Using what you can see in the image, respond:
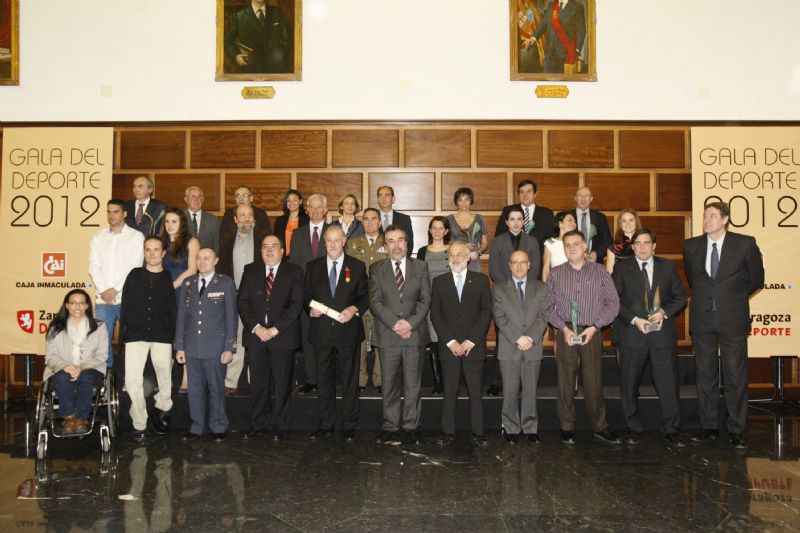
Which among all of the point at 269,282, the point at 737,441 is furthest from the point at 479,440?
the point at 269,282

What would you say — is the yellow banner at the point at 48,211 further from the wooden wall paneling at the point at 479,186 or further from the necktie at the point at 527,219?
the necktie at the point at 527,219

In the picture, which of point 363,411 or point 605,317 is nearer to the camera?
point 605,317


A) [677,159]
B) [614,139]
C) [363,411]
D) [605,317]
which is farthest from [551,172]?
[363,411]

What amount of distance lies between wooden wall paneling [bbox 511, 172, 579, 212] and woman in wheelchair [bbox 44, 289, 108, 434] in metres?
4.61

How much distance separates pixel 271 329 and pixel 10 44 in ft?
16.9

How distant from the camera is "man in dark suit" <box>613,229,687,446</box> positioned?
464 cm

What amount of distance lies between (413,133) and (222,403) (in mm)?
3795

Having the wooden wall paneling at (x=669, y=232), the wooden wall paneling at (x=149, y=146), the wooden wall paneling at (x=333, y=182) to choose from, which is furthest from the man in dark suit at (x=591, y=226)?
the wooden wall paneling at (x=149, y=146)

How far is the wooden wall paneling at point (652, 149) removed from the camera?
7.02m

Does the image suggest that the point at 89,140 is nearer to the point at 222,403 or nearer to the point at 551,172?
the point at 222,403

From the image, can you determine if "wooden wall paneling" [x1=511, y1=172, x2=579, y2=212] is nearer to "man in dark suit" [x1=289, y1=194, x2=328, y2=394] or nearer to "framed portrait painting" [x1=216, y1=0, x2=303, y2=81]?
"man in dark suit" [x1=289, y1=194, x2=328, y2=394]

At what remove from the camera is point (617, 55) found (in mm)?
6941

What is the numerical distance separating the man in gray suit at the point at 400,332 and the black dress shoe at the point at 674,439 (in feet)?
6.30

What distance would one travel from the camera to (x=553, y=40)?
6910 mm
